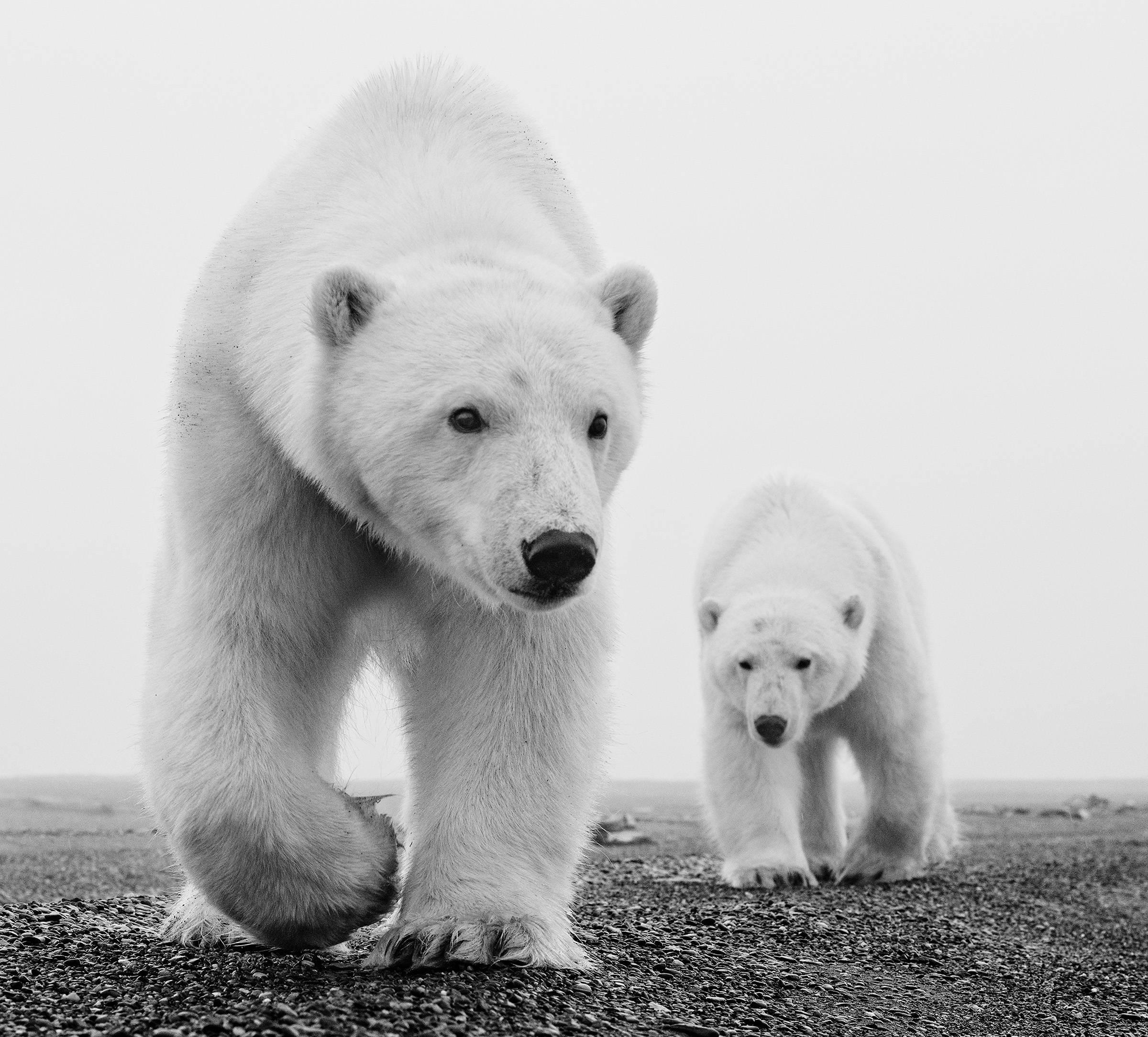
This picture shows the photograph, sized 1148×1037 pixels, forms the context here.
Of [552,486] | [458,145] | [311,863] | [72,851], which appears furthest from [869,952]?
[72,851]

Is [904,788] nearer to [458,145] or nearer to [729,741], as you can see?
[729,741]

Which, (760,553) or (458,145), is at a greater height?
(458,145)

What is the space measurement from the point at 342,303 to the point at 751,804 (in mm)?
6053

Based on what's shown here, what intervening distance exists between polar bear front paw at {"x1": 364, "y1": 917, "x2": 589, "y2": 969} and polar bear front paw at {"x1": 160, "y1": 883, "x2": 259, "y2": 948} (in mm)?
933

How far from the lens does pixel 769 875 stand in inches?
353

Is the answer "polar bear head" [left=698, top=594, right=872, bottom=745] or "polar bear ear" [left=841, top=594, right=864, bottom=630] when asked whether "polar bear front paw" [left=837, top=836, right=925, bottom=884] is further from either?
"polar bear ear" [left=841, top=594, right=864, bottom=630]

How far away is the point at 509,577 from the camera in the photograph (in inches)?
161

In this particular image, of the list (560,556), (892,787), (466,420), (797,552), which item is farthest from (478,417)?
(892,787)

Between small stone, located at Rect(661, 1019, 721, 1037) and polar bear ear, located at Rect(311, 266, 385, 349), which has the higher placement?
polar bear ear, located at Rect(311, 266, 385, 349)

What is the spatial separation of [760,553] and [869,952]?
3988 mm

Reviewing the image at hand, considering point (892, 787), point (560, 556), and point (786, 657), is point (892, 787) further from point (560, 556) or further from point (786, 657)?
point (560, 556)

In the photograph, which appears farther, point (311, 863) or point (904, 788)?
point (904, 788)

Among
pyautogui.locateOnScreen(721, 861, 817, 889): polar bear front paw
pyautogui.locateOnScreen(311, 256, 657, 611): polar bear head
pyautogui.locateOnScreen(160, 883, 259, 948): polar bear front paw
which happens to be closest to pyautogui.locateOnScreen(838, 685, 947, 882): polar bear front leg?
pyautogui.locateOnScreen(721, 861, 817, 889): polar bear front paw

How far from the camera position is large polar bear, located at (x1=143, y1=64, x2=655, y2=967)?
4.25 meters
